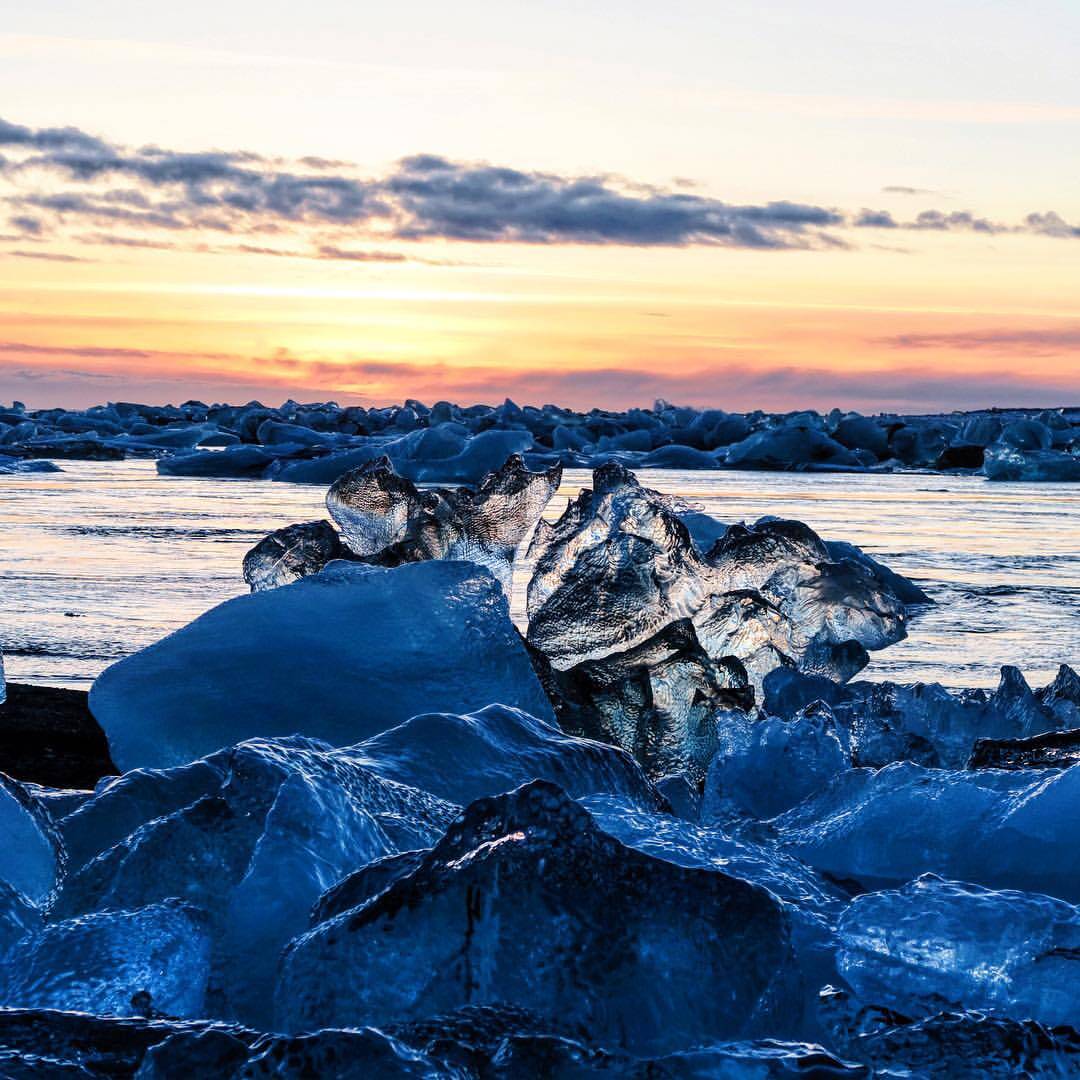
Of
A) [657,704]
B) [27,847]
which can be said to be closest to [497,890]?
[27,847]

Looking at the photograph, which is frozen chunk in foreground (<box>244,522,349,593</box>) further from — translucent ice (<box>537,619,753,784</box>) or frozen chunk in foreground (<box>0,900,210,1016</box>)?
frozen chunk in foreground (<box>0,900,210,1016</box>)

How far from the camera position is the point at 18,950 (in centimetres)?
124

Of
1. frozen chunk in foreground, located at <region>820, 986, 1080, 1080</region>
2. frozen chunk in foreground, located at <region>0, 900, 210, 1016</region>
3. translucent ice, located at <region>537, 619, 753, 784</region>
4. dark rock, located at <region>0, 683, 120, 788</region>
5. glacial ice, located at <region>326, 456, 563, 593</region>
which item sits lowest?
dark rock, located at <region>0, 683, 120, 788</region>

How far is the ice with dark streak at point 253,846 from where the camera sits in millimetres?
1251

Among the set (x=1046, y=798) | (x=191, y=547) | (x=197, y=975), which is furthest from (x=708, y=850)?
(x=191, y=547)

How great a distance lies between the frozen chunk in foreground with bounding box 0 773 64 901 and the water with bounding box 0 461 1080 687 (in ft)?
5.27

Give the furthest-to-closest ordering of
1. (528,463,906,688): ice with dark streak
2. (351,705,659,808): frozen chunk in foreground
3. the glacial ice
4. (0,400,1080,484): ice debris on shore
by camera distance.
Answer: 1. (0,400,1080,484): ice debris on shore
2. the glacial ice
3. (528,463,906,688): ice with dark streak
4. (351,705,659,808): frozen chunk in foreground

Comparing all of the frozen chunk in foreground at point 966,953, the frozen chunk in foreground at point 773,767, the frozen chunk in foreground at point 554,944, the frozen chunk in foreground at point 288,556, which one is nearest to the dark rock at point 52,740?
the frozen chunk in foreground at point 288,556

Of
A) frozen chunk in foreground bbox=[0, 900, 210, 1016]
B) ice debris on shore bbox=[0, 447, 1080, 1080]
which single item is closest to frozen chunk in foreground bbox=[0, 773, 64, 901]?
ice debris on shore bbox=[0, 447, 1080, 1080]

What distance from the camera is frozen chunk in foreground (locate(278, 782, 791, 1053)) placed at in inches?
43.7

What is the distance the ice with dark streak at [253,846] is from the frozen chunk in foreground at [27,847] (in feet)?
0.08

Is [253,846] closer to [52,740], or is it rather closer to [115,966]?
[115,966]

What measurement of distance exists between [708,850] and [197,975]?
491 millimetres

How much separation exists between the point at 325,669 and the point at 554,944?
4.44 feet
